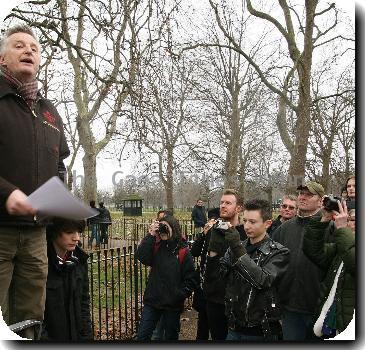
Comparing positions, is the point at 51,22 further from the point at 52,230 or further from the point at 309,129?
the point at 309,129

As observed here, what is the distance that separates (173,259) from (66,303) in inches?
50.2

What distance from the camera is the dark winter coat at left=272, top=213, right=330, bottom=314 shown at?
3.12 m

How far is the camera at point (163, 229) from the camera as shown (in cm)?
362

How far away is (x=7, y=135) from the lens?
70.2 inches

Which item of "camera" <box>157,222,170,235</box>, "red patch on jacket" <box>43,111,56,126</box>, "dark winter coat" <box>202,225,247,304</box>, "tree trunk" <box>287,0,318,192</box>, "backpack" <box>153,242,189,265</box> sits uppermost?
"tree trunk" <box>287,0,318,192</box>

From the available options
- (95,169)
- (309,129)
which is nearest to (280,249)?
(309,129)

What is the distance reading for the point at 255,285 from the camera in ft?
8.63

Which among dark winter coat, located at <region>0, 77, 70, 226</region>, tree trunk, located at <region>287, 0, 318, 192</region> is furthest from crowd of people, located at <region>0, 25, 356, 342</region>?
tree trunk, located at <region>287, 0, 318, 192</region>

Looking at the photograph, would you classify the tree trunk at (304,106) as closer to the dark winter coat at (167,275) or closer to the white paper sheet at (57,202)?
the dark winter coat at (167,275)

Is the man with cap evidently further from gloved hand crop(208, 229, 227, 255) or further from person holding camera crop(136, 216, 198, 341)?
person holding camera crop(136, 216, 198, 341)

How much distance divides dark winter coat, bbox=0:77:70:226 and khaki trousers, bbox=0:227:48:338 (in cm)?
8

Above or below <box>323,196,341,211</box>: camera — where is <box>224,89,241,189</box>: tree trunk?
above

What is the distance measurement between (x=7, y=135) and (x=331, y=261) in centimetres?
214

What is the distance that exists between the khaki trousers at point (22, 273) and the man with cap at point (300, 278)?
1.75 meters
